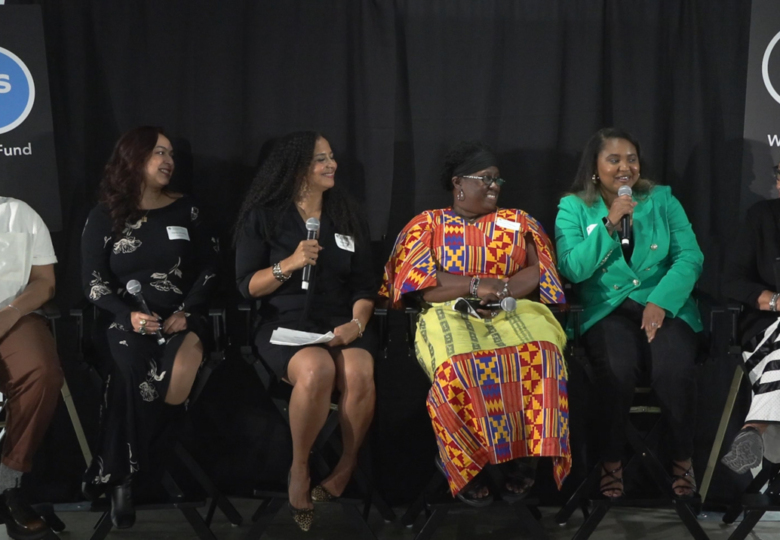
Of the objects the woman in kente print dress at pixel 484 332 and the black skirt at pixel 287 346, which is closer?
the woman in kente print dress at pixel 484 332

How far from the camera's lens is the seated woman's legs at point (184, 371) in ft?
11.2

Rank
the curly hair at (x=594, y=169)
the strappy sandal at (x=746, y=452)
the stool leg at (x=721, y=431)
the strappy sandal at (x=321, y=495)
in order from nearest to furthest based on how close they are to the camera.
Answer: the strappy sandal at (x=746, y=452)
the strappy sandal at (x=321, y=495)
the stool leg at (x=721, y=431)
the curly hair at (x=594, y=169)

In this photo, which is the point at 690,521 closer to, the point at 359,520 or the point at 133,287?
the point at 359,520

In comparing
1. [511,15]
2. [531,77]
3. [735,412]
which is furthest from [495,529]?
[511,15]

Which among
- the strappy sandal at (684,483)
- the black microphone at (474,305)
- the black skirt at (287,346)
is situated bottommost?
the strappy sandal at (684,483)

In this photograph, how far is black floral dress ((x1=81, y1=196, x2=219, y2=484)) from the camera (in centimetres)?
332

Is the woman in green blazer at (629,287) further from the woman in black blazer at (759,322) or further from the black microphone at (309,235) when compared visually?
the black microphone at (309,235)

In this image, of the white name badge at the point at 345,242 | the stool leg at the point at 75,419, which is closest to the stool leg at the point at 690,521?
the white name badge at the point at 345,242

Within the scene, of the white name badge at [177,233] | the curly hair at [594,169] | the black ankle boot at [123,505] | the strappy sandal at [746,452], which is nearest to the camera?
the strappy sandal at [746,452]

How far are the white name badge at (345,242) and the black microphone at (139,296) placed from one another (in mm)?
846

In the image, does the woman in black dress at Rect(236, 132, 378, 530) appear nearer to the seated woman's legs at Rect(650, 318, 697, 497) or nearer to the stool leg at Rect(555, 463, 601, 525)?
the stool leg at Rect(555, 463, 601, 525)

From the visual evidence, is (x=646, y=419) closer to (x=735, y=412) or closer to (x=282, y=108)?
(x=735, y=412)

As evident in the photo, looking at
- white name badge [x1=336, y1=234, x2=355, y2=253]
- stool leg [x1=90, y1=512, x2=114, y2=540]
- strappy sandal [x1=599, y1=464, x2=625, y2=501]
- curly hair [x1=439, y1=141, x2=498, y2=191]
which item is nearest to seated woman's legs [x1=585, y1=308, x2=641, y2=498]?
strappy sandal [x1=599, y1=464, x2=625, y2=501]

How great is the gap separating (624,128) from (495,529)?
1.98 m
